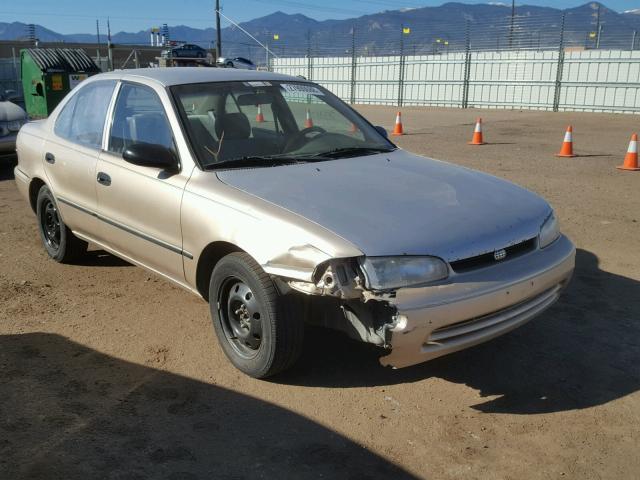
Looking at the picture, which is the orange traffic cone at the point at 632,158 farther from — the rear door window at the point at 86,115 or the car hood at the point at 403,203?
the rear door window at the point at 86,115

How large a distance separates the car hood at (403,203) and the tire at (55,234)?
7.34ft

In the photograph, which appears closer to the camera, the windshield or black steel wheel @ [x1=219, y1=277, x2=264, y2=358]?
black steel wheel @ [x1=219, y1=277, x2=264, y2=358]

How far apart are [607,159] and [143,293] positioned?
30.5ft

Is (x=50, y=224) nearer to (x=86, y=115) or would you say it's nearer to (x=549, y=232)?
(x=86, y=115)

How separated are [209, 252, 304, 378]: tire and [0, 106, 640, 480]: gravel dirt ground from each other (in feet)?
0.49

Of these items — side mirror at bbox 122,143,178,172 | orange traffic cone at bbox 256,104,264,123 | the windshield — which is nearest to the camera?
side mirror at bbox 122,143,178,172

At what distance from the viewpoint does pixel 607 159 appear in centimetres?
1126

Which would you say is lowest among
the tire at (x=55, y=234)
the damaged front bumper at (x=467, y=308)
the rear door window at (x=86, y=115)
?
the tire at (x=55, y=234)

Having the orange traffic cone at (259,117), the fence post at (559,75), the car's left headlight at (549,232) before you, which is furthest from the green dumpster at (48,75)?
the fence post at (559,75)

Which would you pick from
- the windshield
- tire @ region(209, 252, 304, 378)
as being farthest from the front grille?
the windshield

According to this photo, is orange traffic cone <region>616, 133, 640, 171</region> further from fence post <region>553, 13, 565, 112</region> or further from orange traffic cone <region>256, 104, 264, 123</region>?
fence post <region>553, 13, 565, 112</region>

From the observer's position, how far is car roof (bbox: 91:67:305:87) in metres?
4.27

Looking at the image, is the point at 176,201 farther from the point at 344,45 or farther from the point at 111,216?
the point at 344,45

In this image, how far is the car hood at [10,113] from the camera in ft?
32.3
